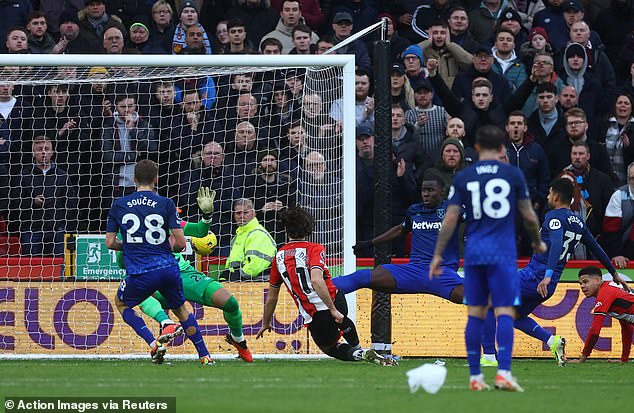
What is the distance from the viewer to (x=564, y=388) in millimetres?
10391

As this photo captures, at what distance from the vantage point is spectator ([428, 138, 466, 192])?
624 inches

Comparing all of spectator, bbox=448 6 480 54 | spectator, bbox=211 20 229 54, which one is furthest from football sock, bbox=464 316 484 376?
spectator, bbox=211 20 229 54

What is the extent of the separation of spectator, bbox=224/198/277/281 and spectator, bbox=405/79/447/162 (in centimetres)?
310

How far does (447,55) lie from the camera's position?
719 inches

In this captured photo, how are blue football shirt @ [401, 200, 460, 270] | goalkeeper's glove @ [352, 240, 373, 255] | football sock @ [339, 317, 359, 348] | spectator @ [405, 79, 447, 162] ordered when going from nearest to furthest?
football sock @ [339, 317, 359, 348], blue football shirt @ [401, 200, 460, 270], goalkeeper's glove @ [352, 240, 373, 255], spectator @ [405, 79, 447, 162]

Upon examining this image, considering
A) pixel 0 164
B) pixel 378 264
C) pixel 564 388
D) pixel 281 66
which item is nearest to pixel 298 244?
pixel 378 264

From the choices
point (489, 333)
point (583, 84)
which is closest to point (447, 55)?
point (583, 84)

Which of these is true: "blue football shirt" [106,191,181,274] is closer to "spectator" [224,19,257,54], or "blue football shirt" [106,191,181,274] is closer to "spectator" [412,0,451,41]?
"spectator" [224,19,257,54]

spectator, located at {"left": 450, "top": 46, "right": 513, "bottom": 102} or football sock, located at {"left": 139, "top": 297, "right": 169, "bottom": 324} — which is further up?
spectator, located at {"left": 450, "top": 46, "right": 513, "bottom": 102}

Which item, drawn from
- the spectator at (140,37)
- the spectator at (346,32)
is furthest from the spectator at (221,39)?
the spectator at (346,32)

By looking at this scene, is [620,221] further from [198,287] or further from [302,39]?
[198,287]

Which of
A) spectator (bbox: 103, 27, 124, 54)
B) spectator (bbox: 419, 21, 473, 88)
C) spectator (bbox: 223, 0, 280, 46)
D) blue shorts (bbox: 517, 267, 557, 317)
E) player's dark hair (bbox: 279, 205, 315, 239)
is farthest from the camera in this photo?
spectator (bbox: 223, 0, 280, 46)

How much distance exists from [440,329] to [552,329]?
1.45m

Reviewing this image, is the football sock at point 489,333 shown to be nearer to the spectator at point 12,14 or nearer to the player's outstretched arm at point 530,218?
the player's outstretched arm at point 530,218
